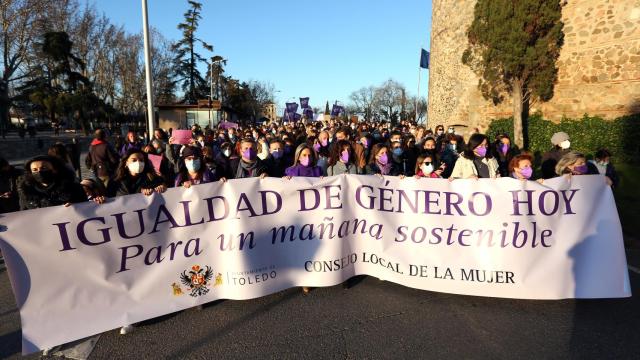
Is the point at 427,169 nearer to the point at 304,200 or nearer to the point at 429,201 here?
the point at 429,201

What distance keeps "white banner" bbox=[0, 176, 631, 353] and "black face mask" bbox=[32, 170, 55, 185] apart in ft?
1.71

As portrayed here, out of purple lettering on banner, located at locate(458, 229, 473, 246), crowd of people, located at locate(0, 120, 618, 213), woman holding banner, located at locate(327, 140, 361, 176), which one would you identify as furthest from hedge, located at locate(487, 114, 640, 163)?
purple lettering on banner, located at locate(458, 229, 473, 246)

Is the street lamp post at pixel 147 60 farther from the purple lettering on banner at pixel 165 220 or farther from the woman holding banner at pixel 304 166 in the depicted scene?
the purple lettering on banner at pixel 165 220

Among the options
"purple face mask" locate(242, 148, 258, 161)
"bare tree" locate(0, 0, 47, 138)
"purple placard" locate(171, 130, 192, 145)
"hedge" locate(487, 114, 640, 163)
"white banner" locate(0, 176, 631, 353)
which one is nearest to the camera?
"white banner" locate(0, 176, 631, 353)

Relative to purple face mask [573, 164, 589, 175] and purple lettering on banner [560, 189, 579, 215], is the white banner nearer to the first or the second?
purple lettering on banner [560, 189, 579, 215]

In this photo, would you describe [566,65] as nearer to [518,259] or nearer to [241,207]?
[518,259]

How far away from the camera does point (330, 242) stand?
146 inches

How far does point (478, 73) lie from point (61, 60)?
113ft

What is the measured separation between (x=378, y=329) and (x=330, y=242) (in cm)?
94

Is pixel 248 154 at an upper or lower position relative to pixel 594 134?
lower

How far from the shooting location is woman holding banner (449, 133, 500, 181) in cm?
526

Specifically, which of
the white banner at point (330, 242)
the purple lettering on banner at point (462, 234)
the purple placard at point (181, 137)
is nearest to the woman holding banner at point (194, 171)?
the white banner at point (330, 242)

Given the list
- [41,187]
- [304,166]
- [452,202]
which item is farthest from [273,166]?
[41,187]

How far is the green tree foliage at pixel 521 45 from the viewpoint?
13.1 m
